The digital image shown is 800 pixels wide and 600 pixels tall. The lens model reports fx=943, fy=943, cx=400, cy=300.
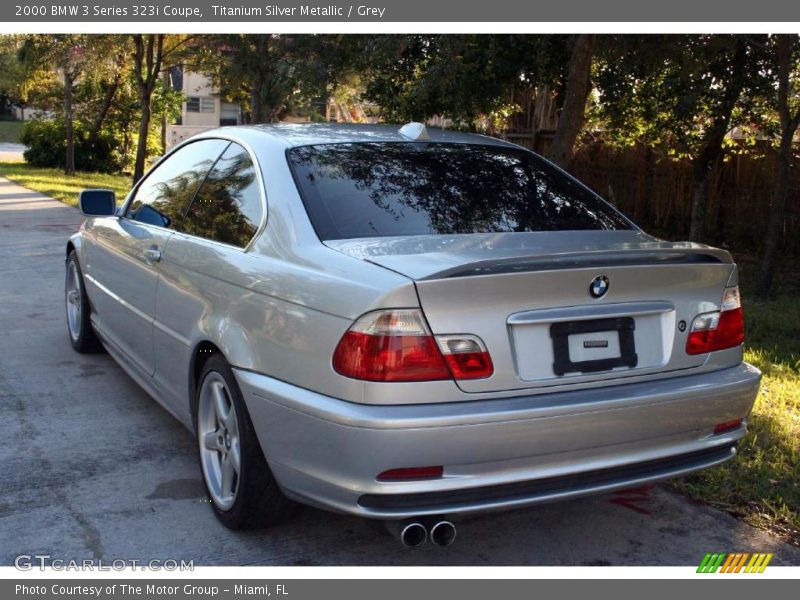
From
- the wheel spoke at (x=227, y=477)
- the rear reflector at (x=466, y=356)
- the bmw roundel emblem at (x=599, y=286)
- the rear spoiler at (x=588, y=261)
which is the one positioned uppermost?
the rear spoiler at (x=588, y=261)

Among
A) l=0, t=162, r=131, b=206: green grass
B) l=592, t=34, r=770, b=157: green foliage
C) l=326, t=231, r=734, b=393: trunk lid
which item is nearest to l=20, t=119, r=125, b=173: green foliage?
l=0, t=162, r=131, b=206: green grass

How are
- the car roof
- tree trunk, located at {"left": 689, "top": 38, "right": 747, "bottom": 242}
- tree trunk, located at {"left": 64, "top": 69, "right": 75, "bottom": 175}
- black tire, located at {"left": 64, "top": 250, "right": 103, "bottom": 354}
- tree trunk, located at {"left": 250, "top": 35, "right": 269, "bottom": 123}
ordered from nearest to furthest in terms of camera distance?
the car roof
black tire, located at {"left": 64, "top": 250, "right": 103, "bottom": 354}
tree trunk, located at {"left": 689, "top": 38, "right": 747, "bottom": 242}
tree trunk, located at {"left": 250, "top": 35, "right": 269, "bottom": 123}
tree trunk, located at {"left": 64, "top": 69, "right": 75, "bottom": 175}

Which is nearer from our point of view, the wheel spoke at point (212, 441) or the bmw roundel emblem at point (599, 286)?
the bmw roundel emblem at point (599, 286)

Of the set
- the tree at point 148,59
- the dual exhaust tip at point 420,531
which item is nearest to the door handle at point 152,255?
the dual exhaust tip at point 420,531

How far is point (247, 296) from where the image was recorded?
362 centimetres

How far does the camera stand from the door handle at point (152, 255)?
458 centimetres

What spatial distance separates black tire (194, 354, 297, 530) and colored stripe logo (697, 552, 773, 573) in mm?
1609

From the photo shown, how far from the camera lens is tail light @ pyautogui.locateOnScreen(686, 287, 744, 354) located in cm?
354

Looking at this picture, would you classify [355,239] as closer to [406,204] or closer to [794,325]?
[406,204]

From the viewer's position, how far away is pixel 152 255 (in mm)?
4648

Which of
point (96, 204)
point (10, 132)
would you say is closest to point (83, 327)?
point (96, 204)

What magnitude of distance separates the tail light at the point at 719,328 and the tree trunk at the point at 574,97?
580cm

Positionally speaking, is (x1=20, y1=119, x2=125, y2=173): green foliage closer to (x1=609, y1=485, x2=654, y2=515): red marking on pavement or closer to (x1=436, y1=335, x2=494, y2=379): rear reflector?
(x1=609, y1=485, x2=654, y2=515): red marking on pavement

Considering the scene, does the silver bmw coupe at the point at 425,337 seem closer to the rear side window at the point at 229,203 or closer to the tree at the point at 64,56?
the rear side window at the point at 229,203
